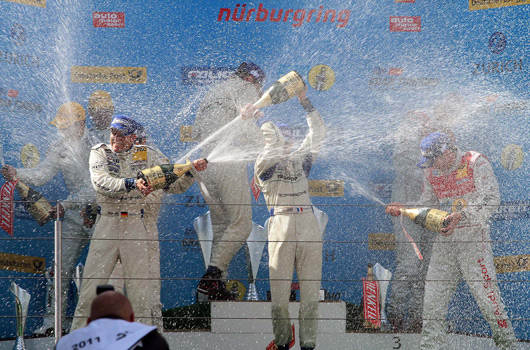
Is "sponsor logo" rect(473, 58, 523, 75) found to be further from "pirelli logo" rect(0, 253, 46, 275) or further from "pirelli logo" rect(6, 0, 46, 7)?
"pirelli logo" rect(0, 253, 46, 275)

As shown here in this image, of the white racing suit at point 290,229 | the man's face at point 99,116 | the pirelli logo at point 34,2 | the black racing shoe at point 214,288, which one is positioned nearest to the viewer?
the white racing suit at point 290,229

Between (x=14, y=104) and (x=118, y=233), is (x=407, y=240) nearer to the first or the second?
(x=118, y=233)

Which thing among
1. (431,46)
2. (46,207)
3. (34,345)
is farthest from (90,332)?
(431,46)

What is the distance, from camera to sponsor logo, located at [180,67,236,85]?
629 centimetres

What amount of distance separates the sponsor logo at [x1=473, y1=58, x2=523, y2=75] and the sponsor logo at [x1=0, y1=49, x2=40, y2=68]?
158 inches

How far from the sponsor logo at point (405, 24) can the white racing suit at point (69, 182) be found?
9.83ft

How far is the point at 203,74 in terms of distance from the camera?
6.31 meters

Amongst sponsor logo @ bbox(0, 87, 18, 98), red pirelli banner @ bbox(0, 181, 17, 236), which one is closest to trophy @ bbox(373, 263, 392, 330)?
red pirelli banner @ bbox(0, 181, 17, 236)

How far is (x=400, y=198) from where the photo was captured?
6254mm

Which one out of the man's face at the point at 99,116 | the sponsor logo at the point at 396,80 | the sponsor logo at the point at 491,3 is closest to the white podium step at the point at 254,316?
the man's face at the point at 99,116

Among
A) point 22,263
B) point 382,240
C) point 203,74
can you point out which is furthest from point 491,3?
point 22,263

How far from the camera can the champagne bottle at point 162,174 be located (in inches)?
185

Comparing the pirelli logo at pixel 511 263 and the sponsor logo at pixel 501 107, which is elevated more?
the sponsor logo at pixel 501 107

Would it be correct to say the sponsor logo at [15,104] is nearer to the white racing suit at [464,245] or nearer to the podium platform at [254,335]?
the podium platform at [254,335]
